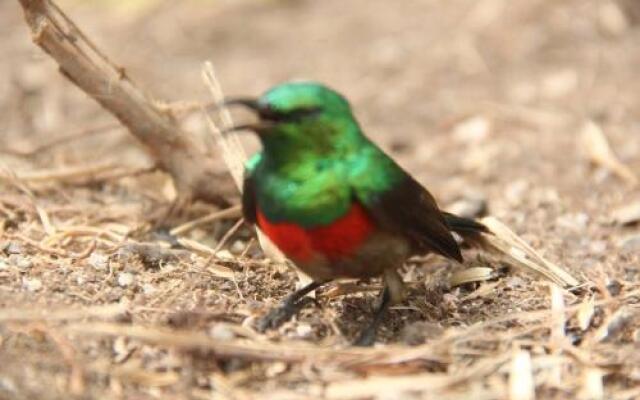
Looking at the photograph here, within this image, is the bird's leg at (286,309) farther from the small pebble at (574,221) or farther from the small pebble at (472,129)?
Result: the small pebble at (472,129)

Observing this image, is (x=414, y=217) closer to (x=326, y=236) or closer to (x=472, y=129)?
(x=326, y=236)

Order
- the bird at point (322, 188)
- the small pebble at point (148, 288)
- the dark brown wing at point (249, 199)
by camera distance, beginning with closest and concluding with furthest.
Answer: the bird at point (322, 188)
the dark brown wing at point (249, 199)
the small pebble at point (148, 288)

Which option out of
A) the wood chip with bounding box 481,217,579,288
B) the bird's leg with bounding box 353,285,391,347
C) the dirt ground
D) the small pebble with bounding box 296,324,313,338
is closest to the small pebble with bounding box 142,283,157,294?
the dirt ground

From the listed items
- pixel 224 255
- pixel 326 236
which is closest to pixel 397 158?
pixel 224 255

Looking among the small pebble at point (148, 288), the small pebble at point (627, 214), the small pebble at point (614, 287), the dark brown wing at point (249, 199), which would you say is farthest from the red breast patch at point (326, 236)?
the small pebble at point (627, 214)

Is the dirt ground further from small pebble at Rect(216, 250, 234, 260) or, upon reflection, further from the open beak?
the open beak

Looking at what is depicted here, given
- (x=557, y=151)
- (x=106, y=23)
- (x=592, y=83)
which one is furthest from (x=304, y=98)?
(x=106, y=23)
